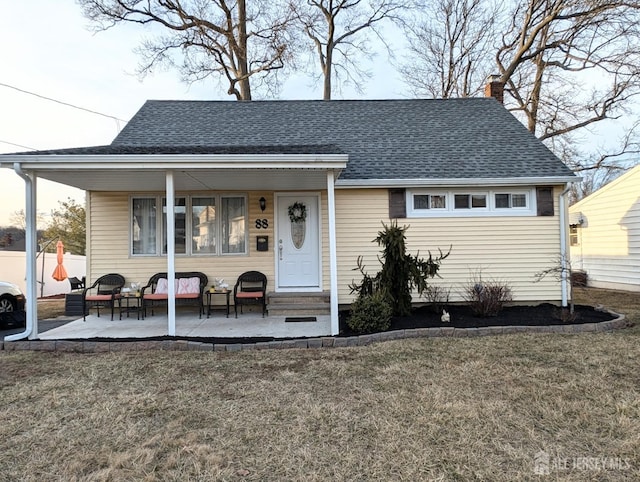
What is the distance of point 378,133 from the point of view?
9.37 m

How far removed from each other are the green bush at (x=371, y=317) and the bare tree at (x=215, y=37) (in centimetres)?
1413

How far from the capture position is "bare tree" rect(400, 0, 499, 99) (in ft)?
60.3

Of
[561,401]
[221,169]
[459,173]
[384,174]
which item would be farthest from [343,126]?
[561,401]

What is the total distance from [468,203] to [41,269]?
14412 millimetres

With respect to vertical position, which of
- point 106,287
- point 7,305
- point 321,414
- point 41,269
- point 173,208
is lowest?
point 321,414

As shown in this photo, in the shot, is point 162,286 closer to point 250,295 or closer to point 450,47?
point 250,295

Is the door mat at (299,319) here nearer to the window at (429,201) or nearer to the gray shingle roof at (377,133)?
the gray shingle roof at (377,133)

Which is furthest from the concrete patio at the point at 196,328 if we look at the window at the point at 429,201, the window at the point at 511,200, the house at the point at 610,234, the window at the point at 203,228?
the house at the point at 610,234

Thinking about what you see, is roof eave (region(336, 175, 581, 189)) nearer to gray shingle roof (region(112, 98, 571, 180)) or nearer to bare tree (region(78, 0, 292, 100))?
gray shingle roof (region(112, 98, 571, 180))

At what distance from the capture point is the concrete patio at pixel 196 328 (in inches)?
233

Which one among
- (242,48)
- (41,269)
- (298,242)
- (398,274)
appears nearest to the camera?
(398,274)

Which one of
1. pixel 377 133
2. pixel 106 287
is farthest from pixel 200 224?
pixel 377 133

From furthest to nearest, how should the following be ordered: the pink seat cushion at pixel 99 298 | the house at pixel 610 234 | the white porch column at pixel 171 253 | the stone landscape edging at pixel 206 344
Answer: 1. the house at pixel 610 234
2. the pink seat cushion at pixel 99 298
3. the white porch column at pixel 171 253
4. the stone landscape edging at pixel 206 344

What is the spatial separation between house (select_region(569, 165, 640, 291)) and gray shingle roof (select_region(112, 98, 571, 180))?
471cm
